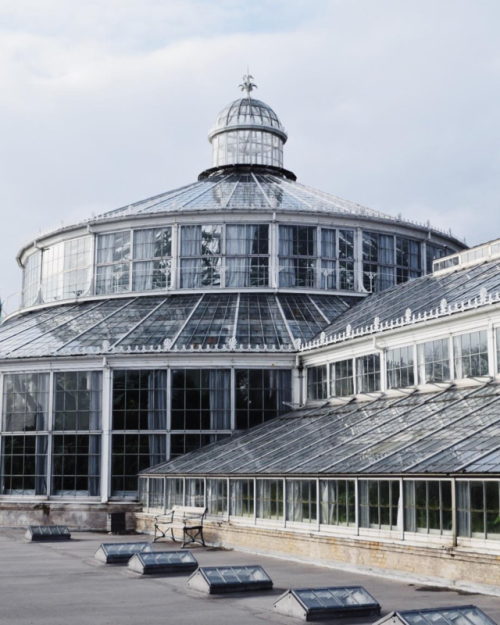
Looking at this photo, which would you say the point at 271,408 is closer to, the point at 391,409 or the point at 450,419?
the point at 391,409

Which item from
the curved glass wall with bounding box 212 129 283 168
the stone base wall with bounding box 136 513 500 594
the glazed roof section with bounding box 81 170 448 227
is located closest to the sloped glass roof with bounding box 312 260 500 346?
the glazed roof section with bounding box 81 170 448 227

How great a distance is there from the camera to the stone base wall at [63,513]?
48500 mm

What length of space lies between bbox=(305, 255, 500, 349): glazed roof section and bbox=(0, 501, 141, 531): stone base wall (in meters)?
13.4

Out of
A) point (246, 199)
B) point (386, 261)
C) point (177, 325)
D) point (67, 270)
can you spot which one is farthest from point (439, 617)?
point (67, 270)

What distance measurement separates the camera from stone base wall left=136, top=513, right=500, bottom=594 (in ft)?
81.2

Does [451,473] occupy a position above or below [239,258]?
below

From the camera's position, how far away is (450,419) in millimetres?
32469

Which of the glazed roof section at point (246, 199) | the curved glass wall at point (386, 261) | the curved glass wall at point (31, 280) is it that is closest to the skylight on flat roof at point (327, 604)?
the glazed roof section at point (246, 199)

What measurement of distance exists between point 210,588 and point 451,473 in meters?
7.53

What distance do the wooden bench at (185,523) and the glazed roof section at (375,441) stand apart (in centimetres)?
184

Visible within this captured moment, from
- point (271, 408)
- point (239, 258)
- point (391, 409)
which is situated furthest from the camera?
point (239, 258)

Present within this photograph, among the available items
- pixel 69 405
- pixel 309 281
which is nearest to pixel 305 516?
pixel 69 405

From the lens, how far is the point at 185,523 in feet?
127

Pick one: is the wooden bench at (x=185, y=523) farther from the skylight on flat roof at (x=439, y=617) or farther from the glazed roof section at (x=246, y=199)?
the glazed roof section at (x=246, y=199)
